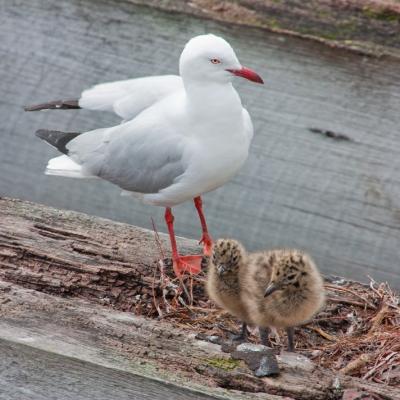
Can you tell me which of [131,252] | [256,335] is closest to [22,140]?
[131,252]

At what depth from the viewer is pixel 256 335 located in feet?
11.8

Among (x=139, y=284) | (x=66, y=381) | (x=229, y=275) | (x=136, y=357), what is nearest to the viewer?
(x=66, y=381)

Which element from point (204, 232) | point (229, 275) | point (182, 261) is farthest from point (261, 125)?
point (229, 275)

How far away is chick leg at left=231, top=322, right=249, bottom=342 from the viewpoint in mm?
3346

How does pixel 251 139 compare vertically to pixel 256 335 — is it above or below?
above

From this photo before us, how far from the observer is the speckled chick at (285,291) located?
3322mm

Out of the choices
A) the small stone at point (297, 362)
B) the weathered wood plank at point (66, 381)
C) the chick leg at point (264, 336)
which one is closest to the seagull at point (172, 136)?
the chick leg at point (264, 336)

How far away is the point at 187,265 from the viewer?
379cm

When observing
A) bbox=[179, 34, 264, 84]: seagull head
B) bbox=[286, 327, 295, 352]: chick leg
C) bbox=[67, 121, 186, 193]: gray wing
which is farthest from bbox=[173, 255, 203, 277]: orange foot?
bbox=[179, 34, 264, 84]: seagull head

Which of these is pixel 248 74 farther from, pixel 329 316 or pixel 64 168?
pixel 329 316

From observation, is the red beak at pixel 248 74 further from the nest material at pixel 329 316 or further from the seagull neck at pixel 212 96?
the nest material at pixel 329 316

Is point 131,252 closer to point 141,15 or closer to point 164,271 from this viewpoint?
point 164,271

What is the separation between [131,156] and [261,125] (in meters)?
0.49

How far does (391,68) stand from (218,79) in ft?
2.53
